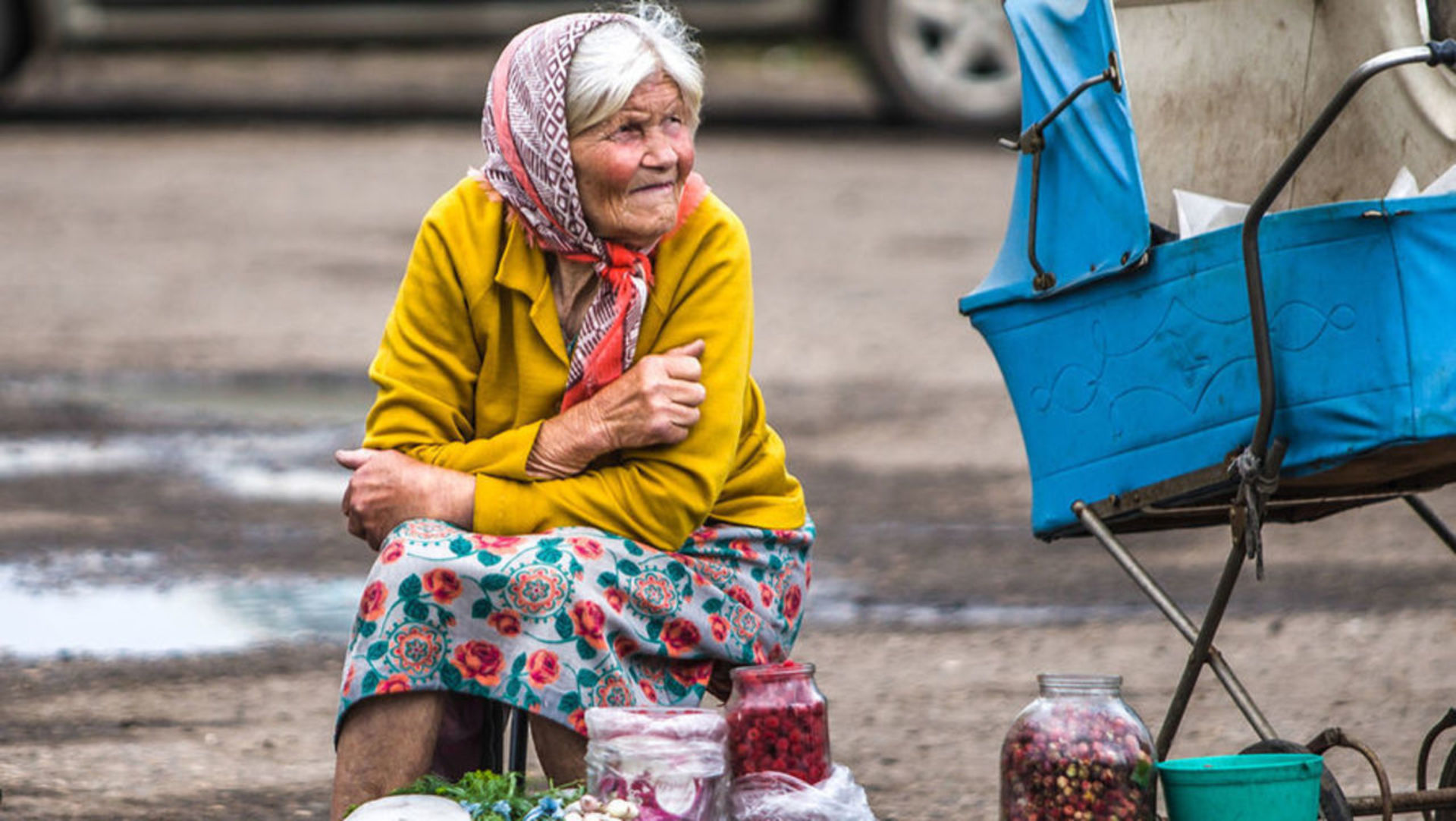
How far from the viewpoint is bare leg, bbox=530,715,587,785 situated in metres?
3.21

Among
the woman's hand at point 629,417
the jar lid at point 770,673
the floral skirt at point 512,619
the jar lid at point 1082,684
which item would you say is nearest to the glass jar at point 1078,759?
the jar lid at point 1082,684

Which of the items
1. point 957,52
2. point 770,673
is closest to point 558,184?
point 770,673

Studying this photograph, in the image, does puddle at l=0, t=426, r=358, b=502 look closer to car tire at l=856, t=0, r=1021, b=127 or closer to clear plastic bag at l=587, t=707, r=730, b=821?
clear plastic bag at l=587, t=707, r=730, b=821

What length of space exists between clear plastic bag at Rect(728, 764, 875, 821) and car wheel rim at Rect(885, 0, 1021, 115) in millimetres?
7594

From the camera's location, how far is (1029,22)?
11.9 ft

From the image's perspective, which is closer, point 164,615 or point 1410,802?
point 1410,802

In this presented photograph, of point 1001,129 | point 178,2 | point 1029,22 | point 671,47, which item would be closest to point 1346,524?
point 1029,22

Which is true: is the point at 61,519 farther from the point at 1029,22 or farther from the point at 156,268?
the point at 1029,22

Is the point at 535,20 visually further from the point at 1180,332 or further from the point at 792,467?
the point at 1180,332

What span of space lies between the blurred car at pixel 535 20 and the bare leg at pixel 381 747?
7.69m

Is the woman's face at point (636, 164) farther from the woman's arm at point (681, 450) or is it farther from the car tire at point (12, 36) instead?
the car tire at point (12, 36)

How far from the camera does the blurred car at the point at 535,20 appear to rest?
416 inches

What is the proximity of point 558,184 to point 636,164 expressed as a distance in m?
0.12

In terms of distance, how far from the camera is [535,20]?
10750 mm
